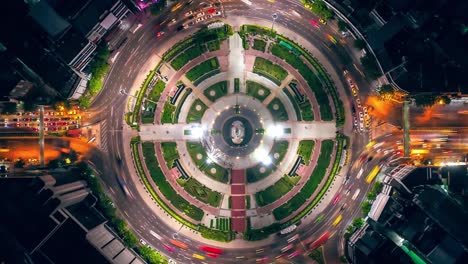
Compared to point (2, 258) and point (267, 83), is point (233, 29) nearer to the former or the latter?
point (267, 83)

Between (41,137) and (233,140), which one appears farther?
(233,140)

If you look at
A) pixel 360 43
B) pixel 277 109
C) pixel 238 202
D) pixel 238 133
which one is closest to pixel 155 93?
pixel 238 133

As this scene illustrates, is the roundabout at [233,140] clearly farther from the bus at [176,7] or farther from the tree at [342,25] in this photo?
the tree at [342,25]

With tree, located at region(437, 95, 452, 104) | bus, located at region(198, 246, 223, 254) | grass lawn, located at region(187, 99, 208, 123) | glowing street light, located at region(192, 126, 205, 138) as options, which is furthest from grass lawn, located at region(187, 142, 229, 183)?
tree, located at region(437, 95, 452, 104)

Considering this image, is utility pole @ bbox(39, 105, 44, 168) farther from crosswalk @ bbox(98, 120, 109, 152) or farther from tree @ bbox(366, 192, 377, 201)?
tree @ bbox(366, 192, 377, 201)

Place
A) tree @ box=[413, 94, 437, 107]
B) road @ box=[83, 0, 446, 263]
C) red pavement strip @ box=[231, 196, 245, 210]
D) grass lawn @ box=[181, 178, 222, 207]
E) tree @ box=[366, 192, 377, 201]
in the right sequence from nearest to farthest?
tree @ box=[413, 94, 437, 107] → tree @ box=[366, 192, 377, 201] → road @ box=[83, 0, 446, 263] → red pavement strip @ box=[231, 196, 245, 210] → grass lawn @ box=[181, 178, 222, 207]

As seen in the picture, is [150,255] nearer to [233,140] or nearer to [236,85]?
[233,140]

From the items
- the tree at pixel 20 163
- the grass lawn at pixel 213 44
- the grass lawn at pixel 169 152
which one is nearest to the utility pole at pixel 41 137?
the tree at pixel 20 163
